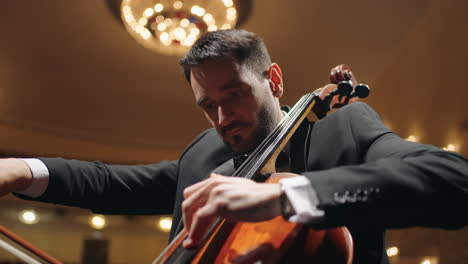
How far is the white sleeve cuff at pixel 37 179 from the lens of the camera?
117 centimetres

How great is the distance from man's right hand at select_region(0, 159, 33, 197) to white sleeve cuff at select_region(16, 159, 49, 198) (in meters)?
0.01

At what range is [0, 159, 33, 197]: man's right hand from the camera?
1.06 m

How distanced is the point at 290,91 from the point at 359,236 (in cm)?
394

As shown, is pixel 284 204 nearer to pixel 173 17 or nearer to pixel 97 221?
pixel 173 17

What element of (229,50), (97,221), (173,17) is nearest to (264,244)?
(229,50)

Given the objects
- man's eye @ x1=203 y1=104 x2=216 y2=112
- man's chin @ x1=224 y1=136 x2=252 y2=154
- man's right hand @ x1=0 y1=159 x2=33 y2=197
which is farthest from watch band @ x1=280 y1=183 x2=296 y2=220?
man's right hand @ x1=0 y1=159 x2=33 y2=197

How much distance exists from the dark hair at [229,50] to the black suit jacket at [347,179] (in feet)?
1.02

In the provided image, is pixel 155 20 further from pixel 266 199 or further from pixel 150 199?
pixel 266 199

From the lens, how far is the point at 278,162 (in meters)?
1.28

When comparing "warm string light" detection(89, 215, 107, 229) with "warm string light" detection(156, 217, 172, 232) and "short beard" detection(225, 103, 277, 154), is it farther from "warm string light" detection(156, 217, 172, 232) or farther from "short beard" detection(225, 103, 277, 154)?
"short beard" detection(225, 103, 277, 154)

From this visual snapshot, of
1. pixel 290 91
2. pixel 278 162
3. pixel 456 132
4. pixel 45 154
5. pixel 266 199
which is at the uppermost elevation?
pixel 266 199

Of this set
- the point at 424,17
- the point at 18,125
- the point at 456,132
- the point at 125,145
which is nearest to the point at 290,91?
the point at 424,17

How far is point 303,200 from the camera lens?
2.33 feet

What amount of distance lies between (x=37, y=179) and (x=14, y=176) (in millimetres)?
80
